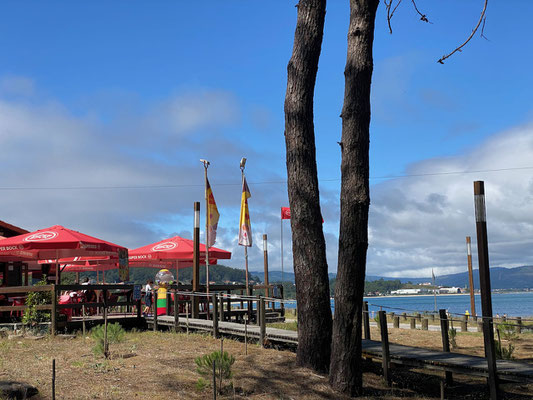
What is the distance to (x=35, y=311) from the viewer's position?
13.3 m

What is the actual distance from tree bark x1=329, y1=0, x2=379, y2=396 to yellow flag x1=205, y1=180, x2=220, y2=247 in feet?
23.8

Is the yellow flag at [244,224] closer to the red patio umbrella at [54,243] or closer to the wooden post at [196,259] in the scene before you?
the wooden post at [196,259]

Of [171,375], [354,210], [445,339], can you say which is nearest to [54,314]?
[171,375]

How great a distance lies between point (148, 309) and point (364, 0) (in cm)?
1232

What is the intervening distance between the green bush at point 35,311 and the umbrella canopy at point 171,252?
446 centimetres

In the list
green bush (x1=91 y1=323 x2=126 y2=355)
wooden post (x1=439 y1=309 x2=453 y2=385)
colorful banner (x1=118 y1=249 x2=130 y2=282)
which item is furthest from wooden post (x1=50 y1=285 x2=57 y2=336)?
wooden post (x1=439 y1=309 x2=453 y2=385)

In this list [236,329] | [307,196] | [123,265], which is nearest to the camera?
[307,196]

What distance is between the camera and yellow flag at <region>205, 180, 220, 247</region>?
15.6 meters

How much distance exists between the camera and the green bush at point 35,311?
1321 cm

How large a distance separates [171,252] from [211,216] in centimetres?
273

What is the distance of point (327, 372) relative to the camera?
30.8 ft

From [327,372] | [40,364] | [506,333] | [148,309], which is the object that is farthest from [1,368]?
[506,333]

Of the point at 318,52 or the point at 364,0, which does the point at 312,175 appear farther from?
the point at 364,0

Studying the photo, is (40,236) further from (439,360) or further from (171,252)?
(439,360)
